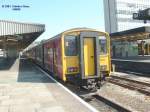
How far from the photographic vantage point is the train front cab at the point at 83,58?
13445mm

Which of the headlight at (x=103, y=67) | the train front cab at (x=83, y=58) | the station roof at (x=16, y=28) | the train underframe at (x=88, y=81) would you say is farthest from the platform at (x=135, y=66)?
the train front cab at (x=83, y=58)

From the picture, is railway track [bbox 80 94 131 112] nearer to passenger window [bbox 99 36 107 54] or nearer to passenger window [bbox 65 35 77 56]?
passenger window [bbox 65 35 77 56]

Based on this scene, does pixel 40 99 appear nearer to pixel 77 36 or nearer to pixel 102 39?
pixel 77 36

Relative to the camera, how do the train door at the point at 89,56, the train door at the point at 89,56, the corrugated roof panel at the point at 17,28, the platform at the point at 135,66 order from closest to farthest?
the train door at the point at 89,56 < the train door at the point at 89,56 < the platform at the point at 135,66 < the corrugated roof panel at the point at 17,28

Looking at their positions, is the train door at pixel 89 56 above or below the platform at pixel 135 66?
above

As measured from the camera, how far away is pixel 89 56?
13.7 m

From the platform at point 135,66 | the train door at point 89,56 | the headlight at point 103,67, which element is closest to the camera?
the train door at point 89,56

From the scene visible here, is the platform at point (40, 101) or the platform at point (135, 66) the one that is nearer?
the platform at point (40, 101)

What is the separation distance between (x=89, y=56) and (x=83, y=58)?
37cm

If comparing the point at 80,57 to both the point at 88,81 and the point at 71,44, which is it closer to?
the point at 71,44

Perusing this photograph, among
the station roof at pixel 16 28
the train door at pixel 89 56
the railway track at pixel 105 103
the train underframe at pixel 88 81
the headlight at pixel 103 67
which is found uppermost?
the station roof at pixel 16 28

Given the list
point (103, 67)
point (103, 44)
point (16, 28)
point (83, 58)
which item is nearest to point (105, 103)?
point (83, 58)

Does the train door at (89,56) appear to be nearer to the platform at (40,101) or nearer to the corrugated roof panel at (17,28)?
the platform at (40,101)

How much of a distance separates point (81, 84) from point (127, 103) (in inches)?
118
